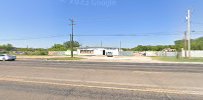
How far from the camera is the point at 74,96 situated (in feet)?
20.2

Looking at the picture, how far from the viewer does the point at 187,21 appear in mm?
38500

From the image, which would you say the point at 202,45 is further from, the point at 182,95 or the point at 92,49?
the point at 182,95

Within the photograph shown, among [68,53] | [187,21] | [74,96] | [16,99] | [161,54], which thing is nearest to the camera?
[16,99]

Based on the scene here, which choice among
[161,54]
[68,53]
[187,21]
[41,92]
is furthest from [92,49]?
[41,92]

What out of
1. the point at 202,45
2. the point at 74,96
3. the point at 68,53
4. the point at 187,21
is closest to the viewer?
the point at 74,96

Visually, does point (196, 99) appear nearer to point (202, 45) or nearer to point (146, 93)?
point (146, 93)

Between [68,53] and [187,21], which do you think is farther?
[68,53]

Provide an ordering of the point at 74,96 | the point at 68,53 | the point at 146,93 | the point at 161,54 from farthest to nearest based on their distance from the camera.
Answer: the point at 68,53 < the point at 161,54 < the point at 146,93 < the point at 74,96

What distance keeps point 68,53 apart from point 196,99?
77.8m

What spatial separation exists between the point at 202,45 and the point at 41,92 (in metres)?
113

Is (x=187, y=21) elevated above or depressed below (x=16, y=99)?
above

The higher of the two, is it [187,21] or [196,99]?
[187,21]

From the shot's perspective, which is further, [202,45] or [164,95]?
[202,45]

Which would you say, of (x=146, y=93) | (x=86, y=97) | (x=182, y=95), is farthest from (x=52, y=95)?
(x=182, y=95)
